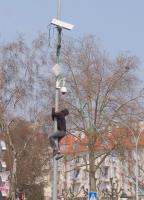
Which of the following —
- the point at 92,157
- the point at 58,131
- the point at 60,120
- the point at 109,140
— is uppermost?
the point at 109,140

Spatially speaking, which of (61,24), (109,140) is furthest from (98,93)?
(61,24)

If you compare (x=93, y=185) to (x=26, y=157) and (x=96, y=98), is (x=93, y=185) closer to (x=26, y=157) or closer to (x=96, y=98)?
(x=96, y=98)

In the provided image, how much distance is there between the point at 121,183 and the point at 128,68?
4846 cm

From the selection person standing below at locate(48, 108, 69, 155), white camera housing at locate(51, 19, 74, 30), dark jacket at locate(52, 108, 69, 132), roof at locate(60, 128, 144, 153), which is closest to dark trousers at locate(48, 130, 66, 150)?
person standing below at locate(48, 108, 69, 155)

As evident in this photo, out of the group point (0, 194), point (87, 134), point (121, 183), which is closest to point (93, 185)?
point (87, 134)

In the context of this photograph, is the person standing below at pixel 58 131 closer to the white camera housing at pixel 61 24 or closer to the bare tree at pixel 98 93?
the white camera housing at pixel 61 24

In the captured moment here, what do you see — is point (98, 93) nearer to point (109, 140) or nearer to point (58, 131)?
point (109, 140)

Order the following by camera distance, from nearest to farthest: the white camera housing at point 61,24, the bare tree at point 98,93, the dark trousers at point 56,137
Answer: the dark trousers at point 56,137 < the white camera housing at point 61,24 < the bare tree at point 98,93

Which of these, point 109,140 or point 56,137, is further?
point 109,140

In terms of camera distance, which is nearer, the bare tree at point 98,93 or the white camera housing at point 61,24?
the white camera housing at point 61,24

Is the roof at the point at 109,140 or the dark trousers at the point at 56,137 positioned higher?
the roof at the point at 109,140

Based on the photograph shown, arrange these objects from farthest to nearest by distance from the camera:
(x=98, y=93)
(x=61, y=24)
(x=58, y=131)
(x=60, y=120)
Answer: (x=98, y=93)
(x=61, y=24)
(x=60, y=120)
(x=58, y=131)

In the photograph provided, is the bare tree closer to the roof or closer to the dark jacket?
the roof

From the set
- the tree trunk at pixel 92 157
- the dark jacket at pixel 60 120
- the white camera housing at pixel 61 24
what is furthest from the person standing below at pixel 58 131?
the tree trunk at pixel 92 157
